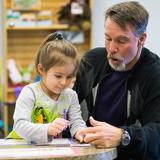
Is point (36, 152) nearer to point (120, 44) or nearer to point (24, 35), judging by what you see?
point (120, 44)

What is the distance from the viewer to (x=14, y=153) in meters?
1.28

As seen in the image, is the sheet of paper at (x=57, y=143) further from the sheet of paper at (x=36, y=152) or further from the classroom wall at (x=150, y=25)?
the classroom wall at (x=150, y=25)

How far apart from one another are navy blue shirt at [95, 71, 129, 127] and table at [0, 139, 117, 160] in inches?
17.5

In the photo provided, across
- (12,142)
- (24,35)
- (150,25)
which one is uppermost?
(150,25)

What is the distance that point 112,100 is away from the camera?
1900mm

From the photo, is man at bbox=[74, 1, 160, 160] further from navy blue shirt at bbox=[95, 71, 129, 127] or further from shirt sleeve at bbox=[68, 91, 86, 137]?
shirt sleeve at bbox=[68, 91, 86, 137]

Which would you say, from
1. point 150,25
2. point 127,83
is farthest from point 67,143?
point 150,25

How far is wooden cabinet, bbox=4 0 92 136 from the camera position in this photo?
4145mm

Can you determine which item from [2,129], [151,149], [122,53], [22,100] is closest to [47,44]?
[22,100]

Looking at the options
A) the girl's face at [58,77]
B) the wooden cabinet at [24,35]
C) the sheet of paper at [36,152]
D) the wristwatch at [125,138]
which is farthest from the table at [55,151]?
the wooden cabinet at [24,35]

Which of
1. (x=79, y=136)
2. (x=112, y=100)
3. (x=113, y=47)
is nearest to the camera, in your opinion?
(x=79, y=136)

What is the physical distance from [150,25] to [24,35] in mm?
1451

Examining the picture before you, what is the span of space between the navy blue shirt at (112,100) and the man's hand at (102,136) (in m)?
0.37

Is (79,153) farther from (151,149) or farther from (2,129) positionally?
(2,129)
